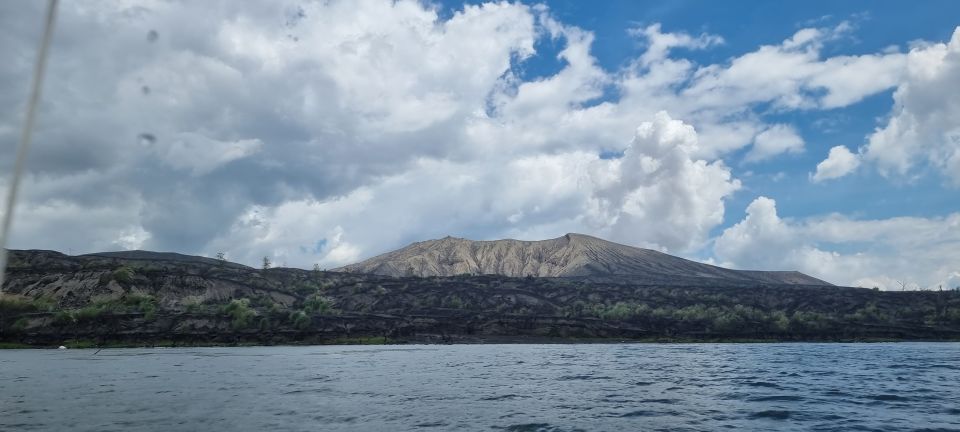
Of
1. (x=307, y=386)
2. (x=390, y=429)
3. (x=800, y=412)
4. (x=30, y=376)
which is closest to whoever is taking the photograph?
(x=390, y=429)

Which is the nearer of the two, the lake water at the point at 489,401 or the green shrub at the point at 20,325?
the lake water at the point at 489,401

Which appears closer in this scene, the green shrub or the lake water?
the lake water

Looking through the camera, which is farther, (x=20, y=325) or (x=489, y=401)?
(x=20, y=325)

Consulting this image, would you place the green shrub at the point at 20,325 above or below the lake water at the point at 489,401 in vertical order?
above

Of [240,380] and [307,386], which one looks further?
[240,380]

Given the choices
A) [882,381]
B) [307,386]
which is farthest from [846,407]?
[307,386]

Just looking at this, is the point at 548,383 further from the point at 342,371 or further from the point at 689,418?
the point at 342,371

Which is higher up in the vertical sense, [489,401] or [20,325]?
[20,325]

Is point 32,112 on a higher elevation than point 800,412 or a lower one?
higher

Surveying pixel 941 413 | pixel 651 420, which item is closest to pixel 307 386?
pixel 651 420

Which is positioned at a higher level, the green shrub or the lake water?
the green shrub

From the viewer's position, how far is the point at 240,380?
7038cm

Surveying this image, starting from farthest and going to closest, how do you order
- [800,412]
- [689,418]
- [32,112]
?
[800,412]
[689,418]
[32,112]

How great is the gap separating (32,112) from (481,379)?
2532 inches
